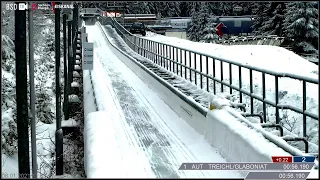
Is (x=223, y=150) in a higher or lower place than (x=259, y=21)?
lower

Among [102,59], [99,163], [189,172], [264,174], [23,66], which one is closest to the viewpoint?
[99,163]

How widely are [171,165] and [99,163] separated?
9.01 feet

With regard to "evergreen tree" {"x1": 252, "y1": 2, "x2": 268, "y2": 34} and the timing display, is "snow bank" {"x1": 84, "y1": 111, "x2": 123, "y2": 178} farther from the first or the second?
"evergreen tree" {"x1": 252, "y1": 2, "x2": 268, "y2": 34}

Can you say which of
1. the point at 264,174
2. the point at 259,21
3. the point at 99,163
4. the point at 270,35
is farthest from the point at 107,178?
the point at 259,21

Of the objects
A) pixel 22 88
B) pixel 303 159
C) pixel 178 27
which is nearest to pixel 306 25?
pixel 303 159

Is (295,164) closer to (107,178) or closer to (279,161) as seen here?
(279,161)

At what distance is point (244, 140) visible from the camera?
6938 mm

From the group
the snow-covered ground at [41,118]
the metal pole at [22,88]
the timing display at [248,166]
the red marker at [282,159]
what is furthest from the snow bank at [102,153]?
the red marker at [282,159]

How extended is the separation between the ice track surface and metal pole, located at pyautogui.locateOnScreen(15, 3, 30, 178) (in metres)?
1.52

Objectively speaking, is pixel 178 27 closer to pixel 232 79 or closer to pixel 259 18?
pixel 259 18

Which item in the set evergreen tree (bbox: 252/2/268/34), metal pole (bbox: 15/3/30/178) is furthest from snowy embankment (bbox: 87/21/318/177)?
evergreen tree (bbox: 252/2/268/34)

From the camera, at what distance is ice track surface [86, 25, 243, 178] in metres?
7.12

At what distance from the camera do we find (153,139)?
941cm

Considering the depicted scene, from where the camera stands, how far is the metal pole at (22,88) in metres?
7.20
